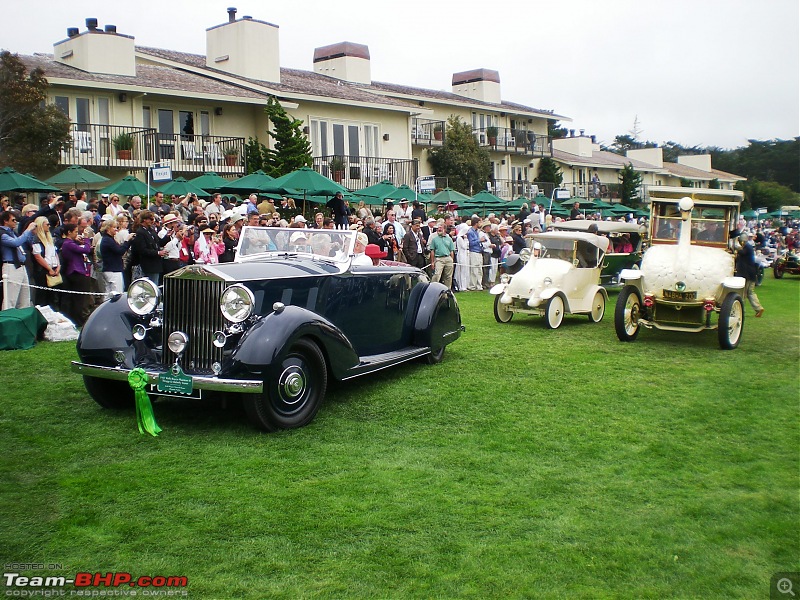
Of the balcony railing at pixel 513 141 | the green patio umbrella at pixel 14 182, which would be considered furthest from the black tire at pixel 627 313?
the balcony railing at pixel 513 141

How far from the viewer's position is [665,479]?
5391mm

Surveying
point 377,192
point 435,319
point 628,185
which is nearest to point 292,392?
point 435,319

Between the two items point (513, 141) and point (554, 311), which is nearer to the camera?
point (554, 311)

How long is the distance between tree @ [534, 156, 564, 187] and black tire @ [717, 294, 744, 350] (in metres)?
34.5

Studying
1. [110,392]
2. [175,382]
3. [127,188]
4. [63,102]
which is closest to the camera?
[175,382]

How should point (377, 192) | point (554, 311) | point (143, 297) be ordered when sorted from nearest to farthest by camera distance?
point (143, 297), point (554, 311), point (377, 192)

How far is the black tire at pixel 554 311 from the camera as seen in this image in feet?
41.4

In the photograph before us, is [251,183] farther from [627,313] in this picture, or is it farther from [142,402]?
[142,402]

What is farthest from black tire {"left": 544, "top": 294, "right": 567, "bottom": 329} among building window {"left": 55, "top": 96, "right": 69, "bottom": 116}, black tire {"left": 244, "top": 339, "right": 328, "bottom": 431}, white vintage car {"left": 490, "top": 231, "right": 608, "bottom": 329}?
building window {"left": 55, "top": 96, "right": 69, "bottom": 116}

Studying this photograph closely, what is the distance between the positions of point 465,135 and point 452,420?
3120 centimetres

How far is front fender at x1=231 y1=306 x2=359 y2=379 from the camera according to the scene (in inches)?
242

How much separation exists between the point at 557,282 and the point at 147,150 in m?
16.3

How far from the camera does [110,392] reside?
23.0 feet

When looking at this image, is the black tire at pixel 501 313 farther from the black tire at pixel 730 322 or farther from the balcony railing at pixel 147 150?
the balcony railing at pixel 147 150
